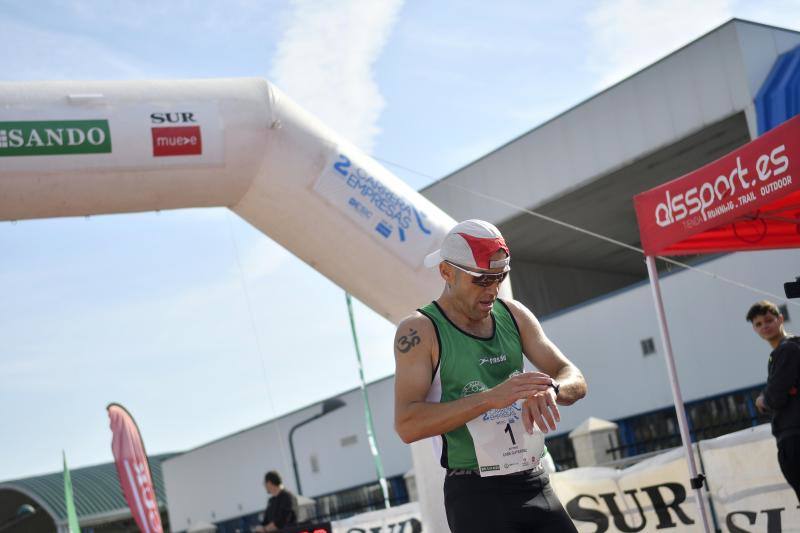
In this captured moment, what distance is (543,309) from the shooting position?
25578 mm

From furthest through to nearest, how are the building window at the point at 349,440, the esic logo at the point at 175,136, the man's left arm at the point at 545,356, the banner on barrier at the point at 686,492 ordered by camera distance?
1. the building window at the point at 349,440
2. the esic logo at the point at 175,136
3. the banner on barrier at the point at 686,492
4. the man's left arm at the point at 545,356

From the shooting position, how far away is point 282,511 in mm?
10375

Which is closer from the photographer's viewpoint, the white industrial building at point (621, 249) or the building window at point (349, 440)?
the white industrial building at point (621, 249)

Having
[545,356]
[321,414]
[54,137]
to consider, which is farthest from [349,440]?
[545,356]

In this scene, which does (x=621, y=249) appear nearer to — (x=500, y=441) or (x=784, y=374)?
(x=784, y=374)

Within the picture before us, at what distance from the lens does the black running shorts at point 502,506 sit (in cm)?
321

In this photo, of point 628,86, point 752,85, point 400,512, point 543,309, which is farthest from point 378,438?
point 400,512

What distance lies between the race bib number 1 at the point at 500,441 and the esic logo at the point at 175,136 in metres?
4.99

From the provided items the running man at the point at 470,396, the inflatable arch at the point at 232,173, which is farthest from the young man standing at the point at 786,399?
the running man at the point at 470,396

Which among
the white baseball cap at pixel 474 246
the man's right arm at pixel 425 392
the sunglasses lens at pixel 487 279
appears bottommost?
the man's right arm at pixel 425 392

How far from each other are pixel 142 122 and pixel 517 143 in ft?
47.1

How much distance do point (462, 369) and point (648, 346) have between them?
1546 centimetres

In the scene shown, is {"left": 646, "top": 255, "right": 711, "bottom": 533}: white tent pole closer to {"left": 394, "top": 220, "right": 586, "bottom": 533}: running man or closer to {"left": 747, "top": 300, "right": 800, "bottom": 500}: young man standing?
{"left": 747, "top": 300, "right": 800, "bottom": 500}: young man standing

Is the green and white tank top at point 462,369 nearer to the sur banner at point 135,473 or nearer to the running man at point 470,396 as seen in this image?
the running man at point 470,396
